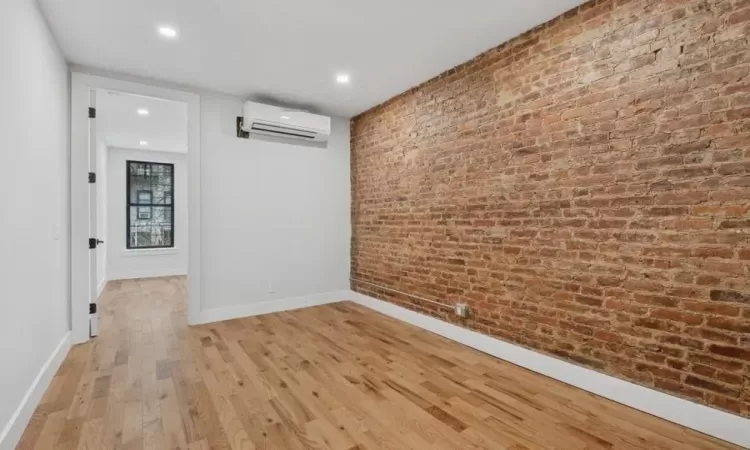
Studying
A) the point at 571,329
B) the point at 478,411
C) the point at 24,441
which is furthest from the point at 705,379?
the point at 24,441

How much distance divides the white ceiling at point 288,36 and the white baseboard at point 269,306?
2561 millimetres

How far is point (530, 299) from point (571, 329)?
351 millimetres

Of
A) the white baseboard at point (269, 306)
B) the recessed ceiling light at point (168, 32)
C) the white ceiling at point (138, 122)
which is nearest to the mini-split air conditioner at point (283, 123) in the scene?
the white ceiling at point (138, 122)

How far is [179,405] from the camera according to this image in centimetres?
216

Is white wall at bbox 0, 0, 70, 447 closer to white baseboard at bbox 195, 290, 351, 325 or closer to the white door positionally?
the white door

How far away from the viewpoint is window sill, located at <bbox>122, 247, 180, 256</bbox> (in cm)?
698

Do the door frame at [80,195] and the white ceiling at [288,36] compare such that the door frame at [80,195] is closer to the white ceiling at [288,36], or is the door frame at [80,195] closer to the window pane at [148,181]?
the white ceiling at [288,36]

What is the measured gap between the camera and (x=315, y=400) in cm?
223

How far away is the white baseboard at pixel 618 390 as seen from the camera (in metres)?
1.81

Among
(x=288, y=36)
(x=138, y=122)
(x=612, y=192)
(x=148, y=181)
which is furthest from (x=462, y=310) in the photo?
(x=148, y=181)

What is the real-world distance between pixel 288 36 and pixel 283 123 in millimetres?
1435

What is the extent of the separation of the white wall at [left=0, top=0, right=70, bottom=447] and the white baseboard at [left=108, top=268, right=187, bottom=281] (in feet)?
14.6

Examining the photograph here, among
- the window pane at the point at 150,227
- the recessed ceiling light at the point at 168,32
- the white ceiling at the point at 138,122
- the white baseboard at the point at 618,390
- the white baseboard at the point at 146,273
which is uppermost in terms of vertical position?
the recessed ceiling light at the point at 168,32

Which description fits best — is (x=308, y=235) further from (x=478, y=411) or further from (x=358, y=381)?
(x=478, y=411)
